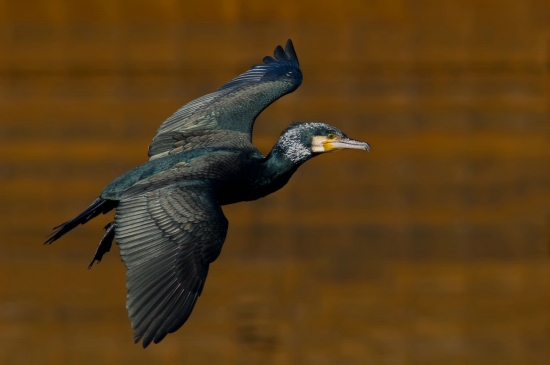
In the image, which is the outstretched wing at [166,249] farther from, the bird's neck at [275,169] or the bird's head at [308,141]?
the bird's head at [308,141]

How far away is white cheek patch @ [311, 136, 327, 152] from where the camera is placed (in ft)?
20.1

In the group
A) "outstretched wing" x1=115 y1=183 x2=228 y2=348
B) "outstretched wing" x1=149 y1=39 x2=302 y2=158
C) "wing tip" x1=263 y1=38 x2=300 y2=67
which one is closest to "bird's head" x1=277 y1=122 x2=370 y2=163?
"outstretched wing" x1=149 y1=39 x2=302 y2=158

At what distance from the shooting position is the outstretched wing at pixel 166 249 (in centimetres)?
521

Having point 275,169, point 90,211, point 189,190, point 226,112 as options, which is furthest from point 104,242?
point 226,112

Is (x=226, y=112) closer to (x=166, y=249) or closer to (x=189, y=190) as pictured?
(x=189, y=190)

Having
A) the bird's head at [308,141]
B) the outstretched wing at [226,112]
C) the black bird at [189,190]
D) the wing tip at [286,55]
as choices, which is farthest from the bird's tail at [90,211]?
the wing tip at [286,55]

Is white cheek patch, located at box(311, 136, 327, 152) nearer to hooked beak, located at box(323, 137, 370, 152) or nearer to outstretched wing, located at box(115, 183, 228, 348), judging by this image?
hooked beak, located at box(323, 137, 370, 152)

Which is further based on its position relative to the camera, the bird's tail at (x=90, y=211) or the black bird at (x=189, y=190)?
the bird's tail at (x=90, y=211)

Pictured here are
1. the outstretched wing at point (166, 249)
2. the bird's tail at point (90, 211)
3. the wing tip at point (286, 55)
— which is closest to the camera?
the outstretched wing at point (166, 249)

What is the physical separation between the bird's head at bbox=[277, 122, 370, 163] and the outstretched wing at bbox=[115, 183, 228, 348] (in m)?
0.56

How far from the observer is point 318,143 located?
614 centimetres

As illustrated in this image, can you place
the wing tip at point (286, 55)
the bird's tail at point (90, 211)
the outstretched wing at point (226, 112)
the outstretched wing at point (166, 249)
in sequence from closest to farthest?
the outstretched wing at point (166, 249)
the bird's tail at point (90, 211)
the outstretched wing at point (226, 112)
the wing tip at point (286, 55)

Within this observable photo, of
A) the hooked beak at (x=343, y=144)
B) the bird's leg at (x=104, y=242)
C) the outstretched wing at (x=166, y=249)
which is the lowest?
the bird's leg at (x=104, y=242)

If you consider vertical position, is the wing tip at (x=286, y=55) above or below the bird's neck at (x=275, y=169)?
above
